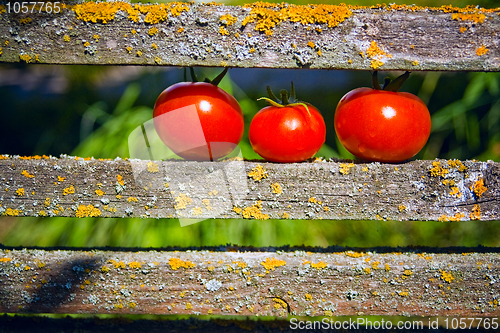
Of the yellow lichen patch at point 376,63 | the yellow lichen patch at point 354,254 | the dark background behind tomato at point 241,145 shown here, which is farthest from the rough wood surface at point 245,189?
the dark background behind tomato at point 241,145

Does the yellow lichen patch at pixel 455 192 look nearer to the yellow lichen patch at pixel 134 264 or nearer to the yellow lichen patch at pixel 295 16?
the yellow lichen patch at pixel 295 16

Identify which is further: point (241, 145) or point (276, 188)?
point (241, 145)

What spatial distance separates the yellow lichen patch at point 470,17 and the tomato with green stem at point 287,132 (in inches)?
14.9

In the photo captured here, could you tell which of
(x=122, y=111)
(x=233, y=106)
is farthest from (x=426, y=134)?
(x=122, y=111)

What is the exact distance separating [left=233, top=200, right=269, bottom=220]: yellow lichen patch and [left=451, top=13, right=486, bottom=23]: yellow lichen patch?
2.06 ft

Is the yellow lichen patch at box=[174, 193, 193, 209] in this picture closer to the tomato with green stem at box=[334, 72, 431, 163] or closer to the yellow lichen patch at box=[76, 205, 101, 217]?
the yellow lichen patch at box=[76, 205, 101, 217]

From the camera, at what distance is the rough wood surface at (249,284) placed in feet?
2.70

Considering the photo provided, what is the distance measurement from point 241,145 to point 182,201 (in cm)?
116

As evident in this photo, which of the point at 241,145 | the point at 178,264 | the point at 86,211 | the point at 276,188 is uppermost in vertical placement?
the point at 276,188

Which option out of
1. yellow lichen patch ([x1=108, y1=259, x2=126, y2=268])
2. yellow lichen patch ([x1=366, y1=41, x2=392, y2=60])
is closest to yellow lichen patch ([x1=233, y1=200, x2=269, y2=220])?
yellow lichen patch ([x1=108, y1=259, x2=126, y2=268])

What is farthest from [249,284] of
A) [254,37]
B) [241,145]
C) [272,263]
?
[241,145]

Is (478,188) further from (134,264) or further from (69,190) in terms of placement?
(69,190)

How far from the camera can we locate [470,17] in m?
0.73

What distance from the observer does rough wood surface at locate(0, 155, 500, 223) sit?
78 centimetres
